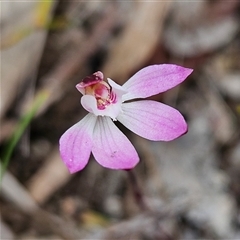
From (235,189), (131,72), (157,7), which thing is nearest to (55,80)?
(131,72)

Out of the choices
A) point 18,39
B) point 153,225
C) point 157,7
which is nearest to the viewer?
point 153,225

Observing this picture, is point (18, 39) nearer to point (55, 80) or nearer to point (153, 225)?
point (55, 80)

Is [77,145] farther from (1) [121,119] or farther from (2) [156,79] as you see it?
(2) [156,79]

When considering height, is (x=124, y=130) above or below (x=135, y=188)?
above

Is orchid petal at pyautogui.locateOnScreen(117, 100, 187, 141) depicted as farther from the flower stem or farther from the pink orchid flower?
the flower stem

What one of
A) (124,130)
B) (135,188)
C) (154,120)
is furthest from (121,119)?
(124,130)

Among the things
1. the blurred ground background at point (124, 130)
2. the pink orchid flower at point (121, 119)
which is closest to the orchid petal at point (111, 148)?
the pink orchid flower at point (121, 119)
